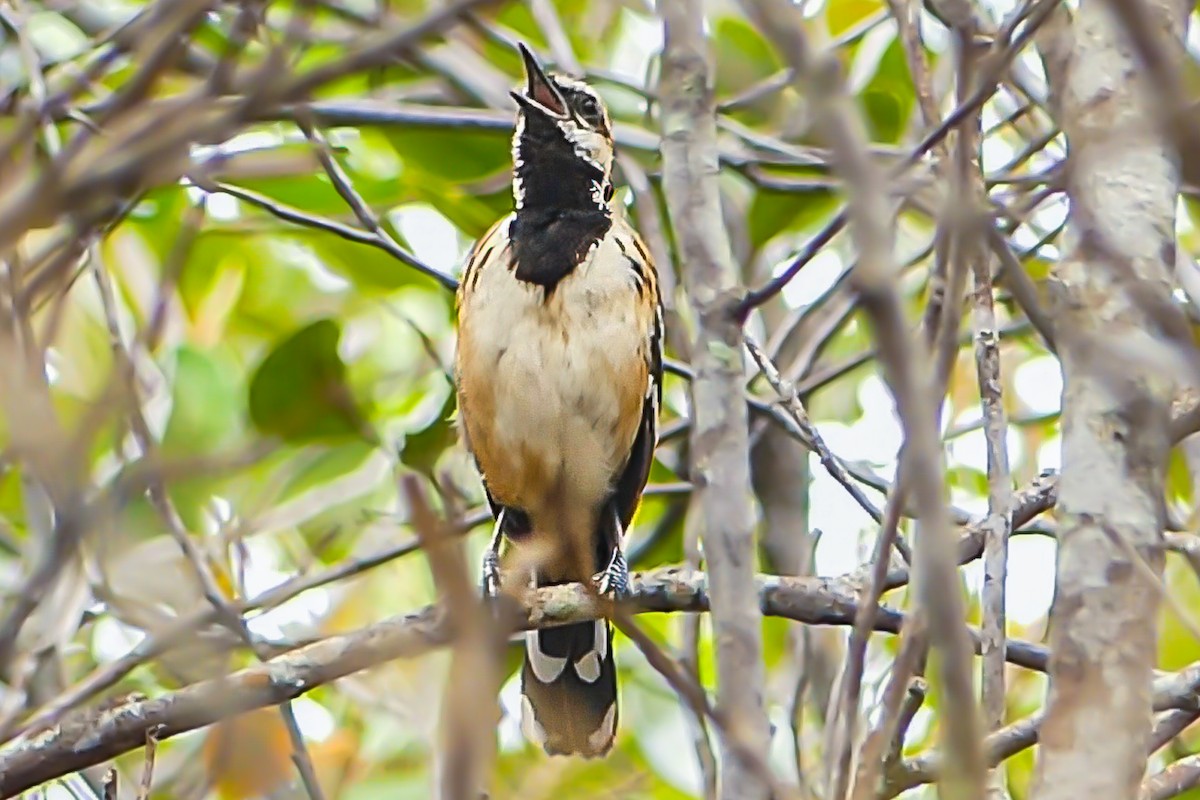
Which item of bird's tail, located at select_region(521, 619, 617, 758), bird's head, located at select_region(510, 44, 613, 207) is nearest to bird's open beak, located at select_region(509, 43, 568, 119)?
bird's head, located at select_region(510, 44, 613, 207)

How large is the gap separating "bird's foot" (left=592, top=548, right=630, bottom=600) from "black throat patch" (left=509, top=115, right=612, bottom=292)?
2.51 feet

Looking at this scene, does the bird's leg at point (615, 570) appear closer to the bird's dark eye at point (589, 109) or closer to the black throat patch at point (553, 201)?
the black throat patch at point (553, 201)

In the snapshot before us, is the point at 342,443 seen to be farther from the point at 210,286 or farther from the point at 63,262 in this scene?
the point at 63,262

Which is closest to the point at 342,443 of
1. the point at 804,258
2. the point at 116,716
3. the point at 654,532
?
the point at 654,532

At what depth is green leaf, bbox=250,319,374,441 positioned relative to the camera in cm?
452

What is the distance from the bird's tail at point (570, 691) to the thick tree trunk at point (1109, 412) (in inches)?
101

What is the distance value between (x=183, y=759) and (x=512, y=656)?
960 mm

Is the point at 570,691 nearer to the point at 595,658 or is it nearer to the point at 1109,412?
the point at 595,658

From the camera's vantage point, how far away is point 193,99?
1.71 m

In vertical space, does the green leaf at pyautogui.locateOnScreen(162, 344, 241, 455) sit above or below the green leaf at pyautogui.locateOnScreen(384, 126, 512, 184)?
below

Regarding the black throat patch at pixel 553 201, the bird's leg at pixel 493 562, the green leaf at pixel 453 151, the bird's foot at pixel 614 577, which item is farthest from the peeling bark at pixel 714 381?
the green leaf at pixel 453 151

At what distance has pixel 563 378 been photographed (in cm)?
454

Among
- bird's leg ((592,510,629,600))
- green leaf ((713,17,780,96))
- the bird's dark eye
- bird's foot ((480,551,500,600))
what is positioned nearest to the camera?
bird's leg ((592,510,629,600))

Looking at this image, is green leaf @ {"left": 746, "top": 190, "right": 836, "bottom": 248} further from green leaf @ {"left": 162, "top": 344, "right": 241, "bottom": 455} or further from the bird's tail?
green leaf @ {"left": 162, "top": 344, "right": 241, "bottom": 455}
